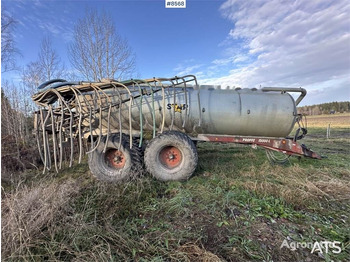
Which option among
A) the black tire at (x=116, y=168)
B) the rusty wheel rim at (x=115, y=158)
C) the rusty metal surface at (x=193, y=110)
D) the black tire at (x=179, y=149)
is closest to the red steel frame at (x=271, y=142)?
the rusty metal surface at (x=193, y=110)

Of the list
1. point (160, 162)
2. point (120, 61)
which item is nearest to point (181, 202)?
point (160, 162)

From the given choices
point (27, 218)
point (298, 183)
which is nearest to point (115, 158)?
point (27, 218)

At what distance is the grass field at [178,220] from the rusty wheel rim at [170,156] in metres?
0.51

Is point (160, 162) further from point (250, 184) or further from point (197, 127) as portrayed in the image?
point (250, 184)

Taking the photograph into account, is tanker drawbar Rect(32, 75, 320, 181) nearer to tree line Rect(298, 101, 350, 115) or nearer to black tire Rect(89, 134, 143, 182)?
black tire Rect(89, 134, 143, 182)

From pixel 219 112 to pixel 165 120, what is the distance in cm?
140

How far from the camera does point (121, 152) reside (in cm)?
436

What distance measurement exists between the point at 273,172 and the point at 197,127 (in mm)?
2297

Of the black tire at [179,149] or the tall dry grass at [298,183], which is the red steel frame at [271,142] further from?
the black tire at [179,149]

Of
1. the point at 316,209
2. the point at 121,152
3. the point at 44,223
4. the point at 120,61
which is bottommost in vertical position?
the point at 316,209

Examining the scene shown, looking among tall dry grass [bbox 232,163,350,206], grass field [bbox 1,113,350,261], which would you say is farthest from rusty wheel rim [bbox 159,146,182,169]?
tall dry grass [bbox 232,163,350,206]

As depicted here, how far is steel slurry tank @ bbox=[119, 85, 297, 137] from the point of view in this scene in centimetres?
450

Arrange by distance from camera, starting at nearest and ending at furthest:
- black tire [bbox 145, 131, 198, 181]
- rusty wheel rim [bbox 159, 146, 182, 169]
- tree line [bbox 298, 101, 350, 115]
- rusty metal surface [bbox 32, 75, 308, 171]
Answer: black tire [bbox 145, 131, 198, 181], rusty wheel rim [bbox 159, 146, 182, 169], rusty metal surface [bbox 32, 75, 308, 171], tree line [bbox 298, 101, 350, 115]

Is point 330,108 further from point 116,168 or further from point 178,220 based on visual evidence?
point 178,220
